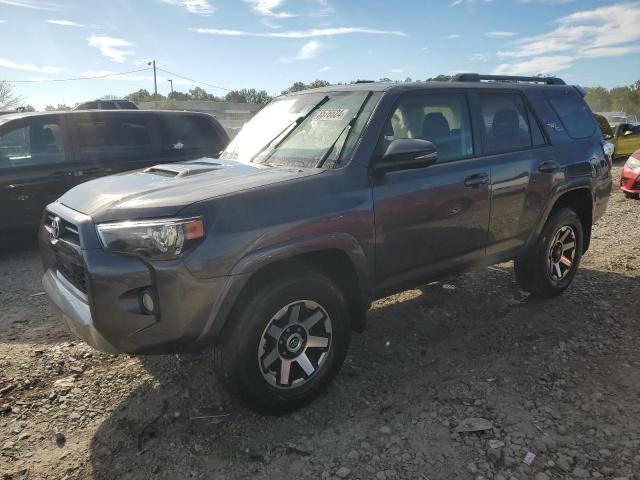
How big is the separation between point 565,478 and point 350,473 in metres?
1.03

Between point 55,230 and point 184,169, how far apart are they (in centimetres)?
85

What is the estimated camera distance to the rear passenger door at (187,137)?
7.16 metres

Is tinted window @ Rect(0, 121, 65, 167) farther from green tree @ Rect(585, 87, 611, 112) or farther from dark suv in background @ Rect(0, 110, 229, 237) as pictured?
green tree @ Rect(585, 87, 611, 112)

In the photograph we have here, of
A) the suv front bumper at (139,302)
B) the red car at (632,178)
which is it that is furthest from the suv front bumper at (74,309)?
the red car at (632,178)

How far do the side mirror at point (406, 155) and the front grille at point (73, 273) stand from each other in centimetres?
179

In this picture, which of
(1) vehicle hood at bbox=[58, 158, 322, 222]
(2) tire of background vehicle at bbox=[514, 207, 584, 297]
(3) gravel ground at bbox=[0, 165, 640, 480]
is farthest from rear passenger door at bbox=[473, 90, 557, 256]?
(1) vehicle hood at bbox=[58, 158, 322, 222]

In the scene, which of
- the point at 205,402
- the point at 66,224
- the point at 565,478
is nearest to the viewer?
the point at 565,478

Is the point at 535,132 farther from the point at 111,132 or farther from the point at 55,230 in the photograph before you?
the point at 111,132

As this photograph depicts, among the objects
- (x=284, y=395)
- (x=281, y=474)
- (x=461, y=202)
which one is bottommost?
(x=281, y=474)

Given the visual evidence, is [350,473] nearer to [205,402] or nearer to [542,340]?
[205,402]

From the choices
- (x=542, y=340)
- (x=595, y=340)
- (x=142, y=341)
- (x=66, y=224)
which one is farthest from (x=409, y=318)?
(x=66, y=224)

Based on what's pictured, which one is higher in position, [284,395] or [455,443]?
[284,395]

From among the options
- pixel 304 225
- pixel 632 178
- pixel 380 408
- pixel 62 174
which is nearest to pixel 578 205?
pixel 380 408

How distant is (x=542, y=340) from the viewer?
149 inches
